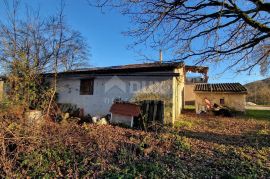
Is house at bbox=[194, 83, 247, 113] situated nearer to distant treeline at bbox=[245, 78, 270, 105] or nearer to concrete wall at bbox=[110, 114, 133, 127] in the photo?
concrete wall at bbox=[110, 114, 133, 127]

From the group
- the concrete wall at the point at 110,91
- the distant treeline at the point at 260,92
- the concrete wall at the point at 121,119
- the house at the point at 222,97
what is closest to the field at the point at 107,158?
the concrete wall at the point at 121,119

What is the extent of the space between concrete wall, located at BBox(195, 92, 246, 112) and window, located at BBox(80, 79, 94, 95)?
33.9 feet

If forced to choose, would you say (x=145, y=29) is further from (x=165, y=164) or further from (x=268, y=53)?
(x=268, y=53)

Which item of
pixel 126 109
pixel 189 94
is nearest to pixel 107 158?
pixel 126 109

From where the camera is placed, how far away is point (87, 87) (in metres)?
12.4

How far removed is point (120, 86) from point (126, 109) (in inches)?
73.9

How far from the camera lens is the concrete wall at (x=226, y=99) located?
689 inches

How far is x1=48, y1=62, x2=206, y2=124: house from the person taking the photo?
32.3 feet

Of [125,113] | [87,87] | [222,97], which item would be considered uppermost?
[87,87]

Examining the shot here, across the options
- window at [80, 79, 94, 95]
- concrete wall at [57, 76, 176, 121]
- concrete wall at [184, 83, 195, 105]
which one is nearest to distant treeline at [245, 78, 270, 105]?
concrete wall at [184, 83, 195, 105]

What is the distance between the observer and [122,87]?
1102cm

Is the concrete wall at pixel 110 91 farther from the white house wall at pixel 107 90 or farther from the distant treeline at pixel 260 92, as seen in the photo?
the distant treeline at pixel 260 92

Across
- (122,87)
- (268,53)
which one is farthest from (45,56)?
(268,53)

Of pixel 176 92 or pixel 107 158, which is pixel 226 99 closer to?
pixel 176 92
